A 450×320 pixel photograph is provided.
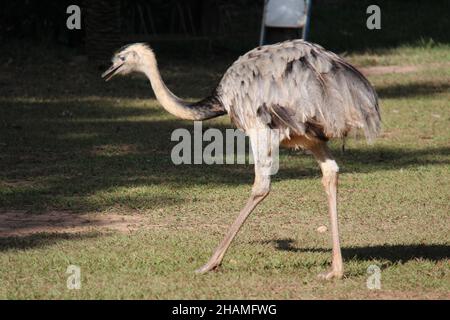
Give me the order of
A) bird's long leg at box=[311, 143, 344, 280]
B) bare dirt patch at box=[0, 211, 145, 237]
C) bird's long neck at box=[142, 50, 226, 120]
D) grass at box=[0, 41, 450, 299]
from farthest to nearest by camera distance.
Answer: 1. bare dirt patch at box=[0, 211, 145, 237]
2. bird's long neck at box=[142, 50, 226, 120]
3. bird's long leg at box=[311, 143, 344, 280]
4. grass at box=[0, 41, 450, 299]

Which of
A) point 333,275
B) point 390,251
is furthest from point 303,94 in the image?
point 390,251

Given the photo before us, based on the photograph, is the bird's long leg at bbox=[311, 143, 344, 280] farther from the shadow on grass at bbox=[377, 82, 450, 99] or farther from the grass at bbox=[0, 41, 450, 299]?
the shadow on grass at bbox=[377, 82, 450, 99]

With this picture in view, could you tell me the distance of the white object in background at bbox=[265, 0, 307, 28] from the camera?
19.9 metres

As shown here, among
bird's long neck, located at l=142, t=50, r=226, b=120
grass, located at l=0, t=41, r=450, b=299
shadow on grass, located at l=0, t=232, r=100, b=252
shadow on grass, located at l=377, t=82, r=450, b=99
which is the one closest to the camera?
grass, located at l=0, t=41, r=450, b=299

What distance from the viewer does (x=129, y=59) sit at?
27.0ft

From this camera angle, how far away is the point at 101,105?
15773mm

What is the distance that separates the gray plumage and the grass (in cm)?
107

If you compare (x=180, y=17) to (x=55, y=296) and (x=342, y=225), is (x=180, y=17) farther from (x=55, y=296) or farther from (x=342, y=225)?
(x=55, y=296)

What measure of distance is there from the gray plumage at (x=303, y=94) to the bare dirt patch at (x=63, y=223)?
207 centimetres

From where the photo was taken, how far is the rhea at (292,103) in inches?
296

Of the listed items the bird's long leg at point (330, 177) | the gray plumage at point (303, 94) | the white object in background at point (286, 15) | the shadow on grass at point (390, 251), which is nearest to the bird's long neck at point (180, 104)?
the gray plumage at point (303, 94)

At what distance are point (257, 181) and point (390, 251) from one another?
140 cm

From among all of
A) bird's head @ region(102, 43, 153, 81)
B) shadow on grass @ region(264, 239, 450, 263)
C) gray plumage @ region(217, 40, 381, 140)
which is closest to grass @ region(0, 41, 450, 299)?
shadow on grass @ region(264, 239, 450, 263)
